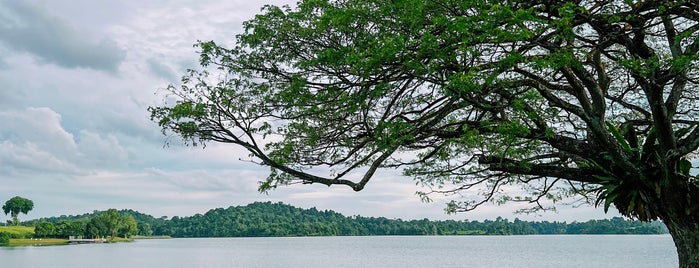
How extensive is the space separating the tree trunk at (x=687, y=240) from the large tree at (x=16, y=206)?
137m

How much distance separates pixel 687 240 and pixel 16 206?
454ft

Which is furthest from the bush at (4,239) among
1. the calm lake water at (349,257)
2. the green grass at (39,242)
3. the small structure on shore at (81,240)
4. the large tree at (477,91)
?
the large tree at (477,91)

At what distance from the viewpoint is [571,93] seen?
1043cm

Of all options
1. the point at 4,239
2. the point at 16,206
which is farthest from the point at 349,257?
the point at 16,206

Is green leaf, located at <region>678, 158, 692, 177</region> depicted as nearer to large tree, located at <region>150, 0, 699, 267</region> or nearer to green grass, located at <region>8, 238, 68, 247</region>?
large tree, located at <region>150, 0, 699, 267</region>

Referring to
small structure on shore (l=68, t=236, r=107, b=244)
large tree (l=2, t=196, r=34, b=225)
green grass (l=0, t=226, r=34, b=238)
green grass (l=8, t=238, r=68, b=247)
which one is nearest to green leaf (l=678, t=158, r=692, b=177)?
green grass (l=8, t=238, r=68, b=247)

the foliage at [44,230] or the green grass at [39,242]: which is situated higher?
the foliage at [44,230]

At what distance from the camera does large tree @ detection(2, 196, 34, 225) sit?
125 meters

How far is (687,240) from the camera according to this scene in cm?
917

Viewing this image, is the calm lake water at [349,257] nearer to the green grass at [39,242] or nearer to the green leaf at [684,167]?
the green grass at [39,242]

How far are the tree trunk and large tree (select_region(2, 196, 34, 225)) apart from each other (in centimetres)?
13698

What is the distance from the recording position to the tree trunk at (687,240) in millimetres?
9031

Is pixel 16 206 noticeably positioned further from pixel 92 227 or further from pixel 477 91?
pixel 477 91

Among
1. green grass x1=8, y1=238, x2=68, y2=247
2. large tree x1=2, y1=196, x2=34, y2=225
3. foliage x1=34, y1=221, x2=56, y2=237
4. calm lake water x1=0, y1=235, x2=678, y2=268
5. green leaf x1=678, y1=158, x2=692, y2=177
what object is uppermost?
large tree x1=2, y1=196, x2=34, y2=225
